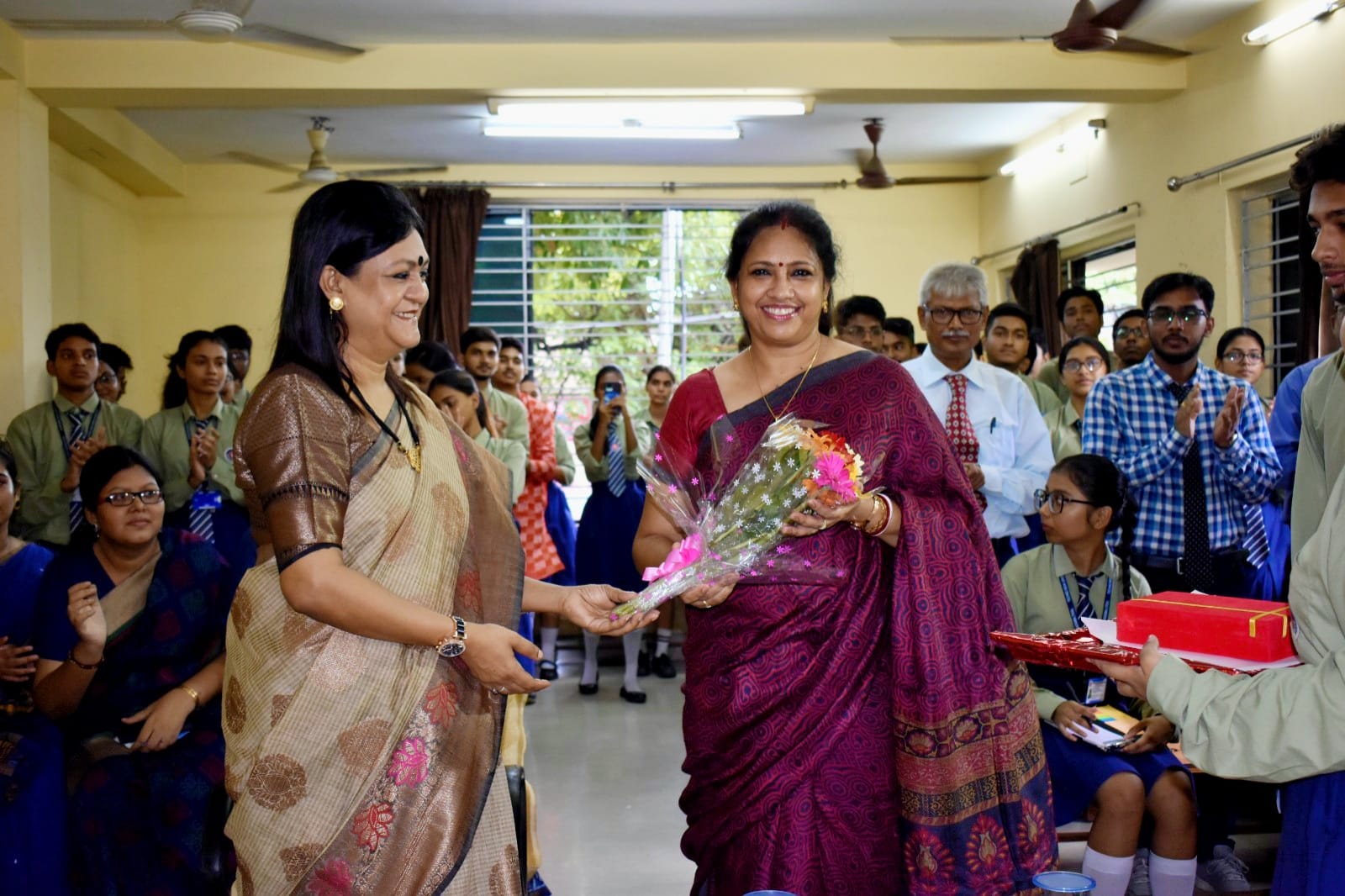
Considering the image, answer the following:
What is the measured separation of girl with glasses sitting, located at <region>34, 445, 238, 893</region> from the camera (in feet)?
8.91

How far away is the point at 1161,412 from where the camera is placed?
3.91 metres

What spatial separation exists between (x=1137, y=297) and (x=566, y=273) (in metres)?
4.45

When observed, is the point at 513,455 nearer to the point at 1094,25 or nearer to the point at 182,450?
the point at 182,450

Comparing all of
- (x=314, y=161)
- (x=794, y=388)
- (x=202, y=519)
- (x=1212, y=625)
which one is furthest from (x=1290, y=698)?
(x=314, y=161)

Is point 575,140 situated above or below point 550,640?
above

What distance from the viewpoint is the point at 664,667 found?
6.36 m

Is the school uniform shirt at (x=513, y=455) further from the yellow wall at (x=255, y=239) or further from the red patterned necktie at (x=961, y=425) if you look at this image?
the yellow wall at (x=255, y=239)

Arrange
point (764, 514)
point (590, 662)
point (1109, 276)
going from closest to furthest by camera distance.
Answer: point (764, 514) → point (590, 662) → point (1109, 276)

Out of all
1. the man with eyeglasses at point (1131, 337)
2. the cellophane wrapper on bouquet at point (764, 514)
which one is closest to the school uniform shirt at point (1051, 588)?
the cellophane wrapper on bouquet at point (764, 514)

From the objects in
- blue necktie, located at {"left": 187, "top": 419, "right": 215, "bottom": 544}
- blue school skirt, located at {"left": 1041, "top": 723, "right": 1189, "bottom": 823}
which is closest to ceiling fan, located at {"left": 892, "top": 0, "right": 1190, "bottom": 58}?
blue school skirt, located at {"left": 1041, "top": 723, "right": 1189, "bottom": 823}

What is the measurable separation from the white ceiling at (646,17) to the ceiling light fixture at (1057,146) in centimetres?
133

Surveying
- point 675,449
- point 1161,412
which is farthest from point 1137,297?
point 675,449

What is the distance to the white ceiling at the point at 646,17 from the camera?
6.06m

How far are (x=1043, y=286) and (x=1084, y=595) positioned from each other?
19.2 ft
